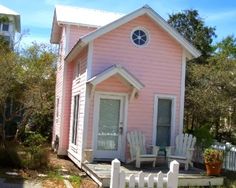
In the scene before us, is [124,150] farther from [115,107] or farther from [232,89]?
[232,89]

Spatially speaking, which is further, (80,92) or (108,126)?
(80,92)

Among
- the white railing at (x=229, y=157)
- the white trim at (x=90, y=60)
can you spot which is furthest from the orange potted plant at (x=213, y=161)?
the white trim at (x=90, y=60)

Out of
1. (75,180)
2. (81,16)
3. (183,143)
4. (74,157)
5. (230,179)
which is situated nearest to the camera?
(75,180)

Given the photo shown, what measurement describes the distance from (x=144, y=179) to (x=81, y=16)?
11.6m

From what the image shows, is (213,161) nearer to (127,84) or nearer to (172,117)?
(172,117)

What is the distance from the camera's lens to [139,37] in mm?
14125

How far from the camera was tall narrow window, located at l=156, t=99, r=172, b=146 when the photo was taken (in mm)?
14039

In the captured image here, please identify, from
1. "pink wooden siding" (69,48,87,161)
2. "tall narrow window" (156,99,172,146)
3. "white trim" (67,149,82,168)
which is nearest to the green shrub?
"tall narrow window" (156,99,172,146)

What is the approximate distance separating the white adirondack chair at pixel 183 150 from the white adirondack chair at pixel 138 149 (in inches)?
21.1

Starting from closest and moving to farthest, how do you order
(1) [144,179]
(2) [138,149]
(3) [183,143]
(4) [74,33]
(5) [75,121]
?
(1) [144,179] → (2) [138,149] → (3) [183,143] → (5) [75,121] → (4) [74,33]

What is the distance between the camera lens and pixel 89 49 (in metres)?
13.3

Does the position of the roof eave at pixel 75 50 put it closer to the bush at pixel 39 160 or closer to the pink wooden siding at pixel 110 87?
the pink wooden siding at pixel 110 87

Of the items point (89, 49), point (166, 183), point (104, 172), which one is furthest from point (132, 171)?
point (89, 49)

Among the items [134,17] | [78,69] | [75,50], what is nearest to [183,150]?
[134,17]
